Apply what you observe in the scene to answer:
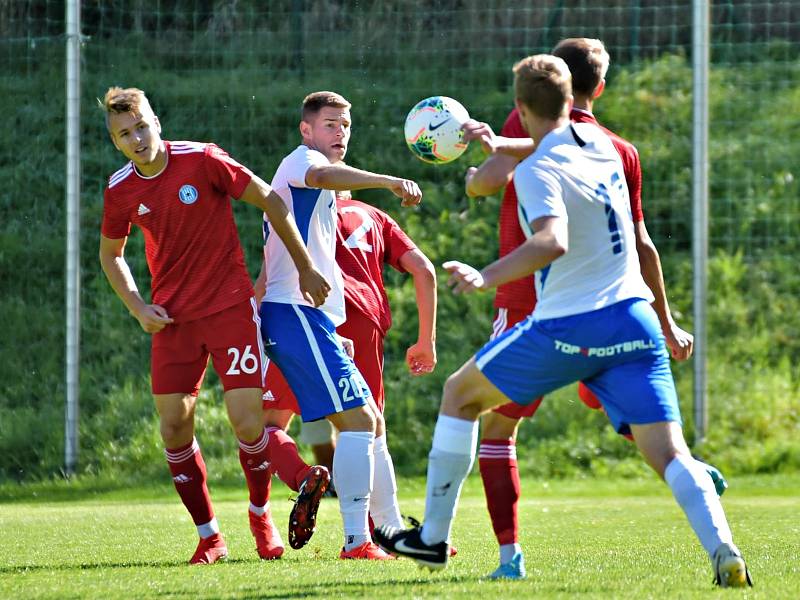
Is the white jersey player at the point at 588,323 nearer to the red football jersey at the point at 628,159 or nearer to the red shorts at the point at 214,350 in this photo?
the red football jersey at the point at 628,159

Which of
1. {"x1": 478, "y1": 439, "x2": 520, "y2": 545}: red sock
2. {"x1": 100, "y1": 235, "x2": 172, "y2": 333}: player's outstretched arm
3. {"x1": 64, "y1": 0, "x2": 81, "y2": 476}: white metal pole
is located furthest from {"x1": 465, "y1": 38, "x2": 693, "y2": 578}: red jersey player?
{"x1": 64, "y1": 0, "x2": 81, "y2": 476}: white metal pole

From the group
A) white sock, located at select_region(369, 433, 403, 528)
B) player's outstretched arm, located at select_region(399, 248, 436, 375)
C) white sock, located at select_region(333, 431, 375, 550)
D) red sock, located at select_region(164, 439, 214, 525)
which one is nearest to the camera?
white sock, located at select_region(333, 431, 375, 550)

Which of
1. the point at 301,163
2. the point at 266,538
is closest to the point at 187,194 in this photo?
the point at 301,163

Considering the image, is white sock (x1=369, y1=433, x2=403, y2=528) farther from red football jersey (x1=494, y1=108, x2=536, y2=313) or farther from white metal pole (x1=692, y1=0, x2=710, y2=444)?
white metal pole (x1=692, y1=0, x2=710, y2=444)

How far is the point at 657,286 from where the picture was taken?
5453 mm

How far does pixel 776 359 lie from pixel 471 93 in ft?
13.9

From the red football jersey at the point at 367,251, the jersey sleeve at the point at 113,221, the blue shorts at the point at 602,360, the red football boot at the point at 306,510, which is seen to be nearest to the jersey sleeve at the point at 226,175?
the jersey sleeve at the point at 113,221

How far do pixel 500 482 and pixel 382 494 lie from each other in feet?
4.35

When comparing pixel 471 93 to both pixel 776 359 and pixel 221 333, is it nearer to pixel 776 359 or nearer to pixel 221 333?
pixel 776 359

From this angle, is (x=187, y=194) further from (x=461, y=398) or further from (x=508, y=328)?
(x=461, y=398)

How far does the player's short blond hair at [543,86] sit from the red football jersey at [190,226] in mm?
1923

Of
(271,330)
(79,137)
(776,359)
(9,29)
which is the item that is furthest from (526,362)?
(9,29)

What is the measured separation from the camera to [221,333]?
245 inches

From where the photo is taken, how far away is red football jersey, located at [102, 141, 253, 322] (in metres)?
6.26
